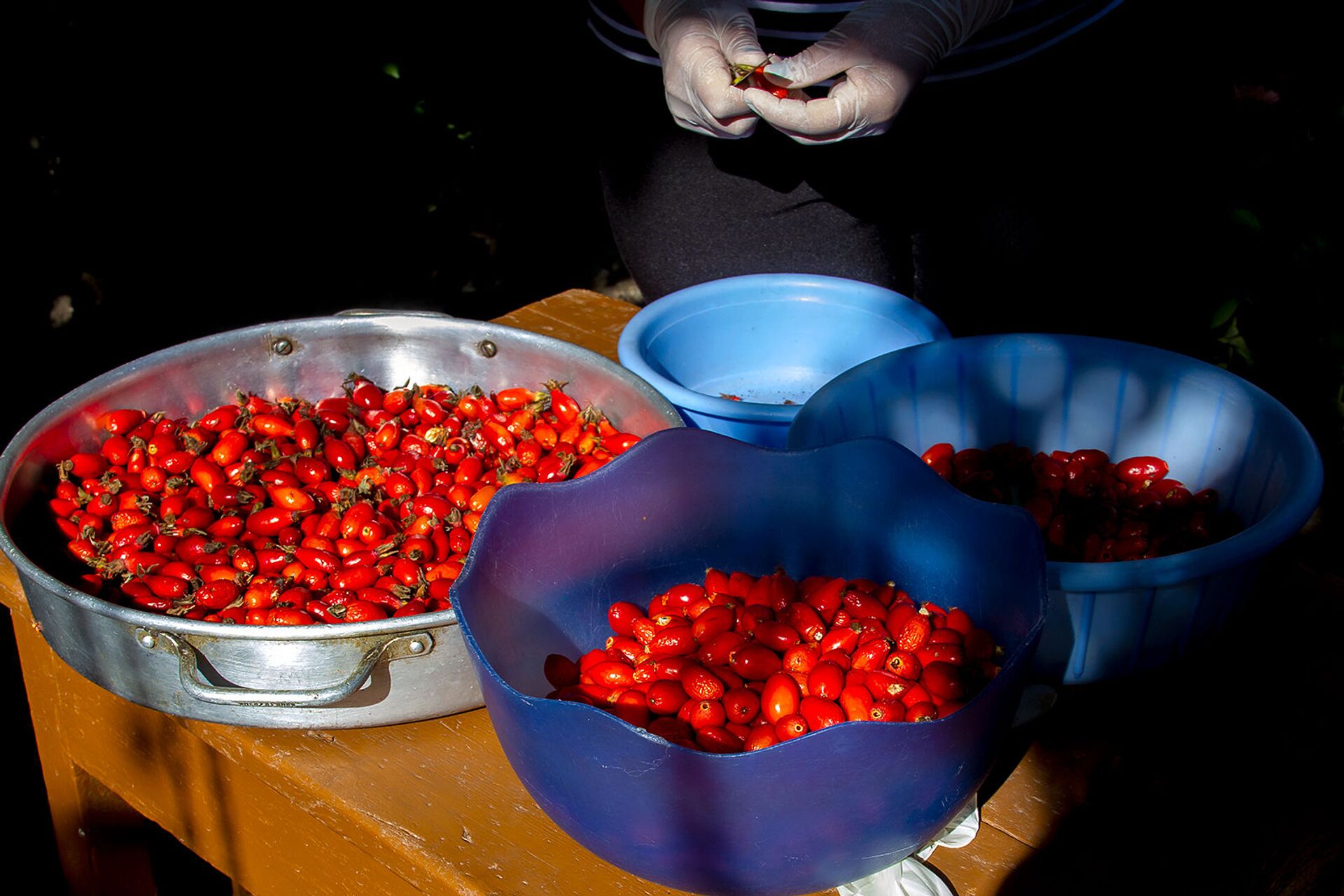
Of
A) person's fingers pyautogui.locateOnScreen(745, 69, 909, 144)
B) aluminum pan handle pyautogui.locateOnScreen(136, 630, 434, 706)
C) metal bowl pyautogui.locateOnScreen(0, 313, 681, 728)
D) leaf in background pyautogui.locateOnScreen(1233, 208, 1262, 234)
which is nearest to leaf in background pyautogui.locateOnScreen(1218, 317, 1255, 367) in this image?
leaf in background pyautogui.locateOnScreen(1233, 208, 1262, 234)

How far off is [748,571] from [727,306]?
27.7 inches

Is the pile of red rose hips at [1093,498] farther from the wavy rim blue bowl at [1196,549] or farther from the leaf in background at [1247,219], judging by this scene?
the leaf in background at [1247,219]

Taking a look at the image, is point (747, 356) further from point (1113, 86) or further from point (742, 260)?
point (1113, 86)

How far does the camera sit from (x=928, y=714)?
100cm

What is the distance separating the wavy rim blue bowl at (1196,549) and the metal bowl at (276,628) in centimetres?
30

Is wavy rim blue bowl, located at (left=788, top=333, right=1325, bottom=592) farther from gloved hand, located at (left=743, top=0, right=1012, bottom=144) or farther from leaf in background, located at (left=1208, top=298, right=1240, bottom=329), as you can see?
leaf in background, located at (left=1208, top=298, right=1240, bottom=329)

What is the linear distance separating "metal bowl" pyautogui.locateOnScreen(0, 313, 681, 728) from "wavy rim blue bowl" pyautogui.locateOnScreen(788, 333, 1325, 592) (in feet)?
1.00

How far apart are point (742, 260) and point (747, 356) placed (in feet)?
0.71

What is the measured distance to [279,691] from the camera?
1.12m

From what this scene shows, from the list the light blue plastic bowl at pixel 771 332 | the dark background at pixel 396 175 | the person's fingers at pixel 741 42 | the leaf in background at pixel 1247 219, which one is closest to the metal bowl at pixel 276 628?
the light blue plastic bowl at pixel 771 332

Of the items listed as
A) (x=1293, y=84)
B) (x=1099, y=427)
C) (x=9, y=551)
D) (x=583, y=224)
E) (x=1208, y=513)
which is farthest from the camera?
(x=583, y=224)

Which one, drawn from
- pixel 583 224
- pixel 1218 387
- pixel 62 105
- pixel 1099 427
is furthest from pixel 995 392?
pixel 583 224

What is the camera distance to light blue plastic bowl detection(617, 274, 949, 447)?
1.83 metres

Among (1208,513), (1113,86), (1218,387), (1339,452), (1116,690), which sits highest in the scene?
(1113,86)
